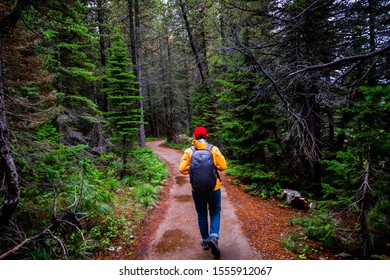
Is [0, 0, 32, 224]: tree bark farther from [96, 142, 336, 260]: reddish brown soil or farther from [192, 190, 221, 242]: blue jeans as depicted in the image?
[192, 190, 221, 242]: blue jeans

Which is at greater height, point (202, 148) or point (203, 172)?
point (202, 148)

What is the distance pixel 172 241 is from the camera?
15.0ft

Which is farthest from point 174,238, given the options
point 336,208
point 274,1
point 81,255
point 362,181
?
point 274,1

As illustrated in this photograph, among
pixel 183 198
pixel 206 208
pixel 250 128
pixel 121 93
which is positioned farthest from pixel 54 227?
pixel 250 128

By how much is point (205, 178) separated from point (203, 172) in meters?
0.11

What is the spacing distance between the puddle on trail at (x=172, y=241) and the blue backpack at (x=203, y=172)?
61.6 inches

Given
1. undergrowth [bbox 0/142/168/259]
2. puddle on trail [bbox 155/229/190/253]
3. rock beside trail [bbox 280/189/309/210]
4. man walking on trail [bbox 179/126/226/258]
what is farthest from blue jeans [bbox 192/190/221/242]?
rock beside trail [bbox 280/189/309/210]

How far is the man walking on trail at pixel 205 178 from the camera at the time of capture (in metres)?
3.69

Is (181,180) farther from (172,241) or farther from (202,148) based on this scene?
(202,148)

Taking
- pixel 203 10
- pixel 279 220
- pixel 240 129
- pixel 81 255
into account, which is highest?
pixel 203 10

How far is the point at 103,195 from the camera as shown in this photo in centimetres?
553

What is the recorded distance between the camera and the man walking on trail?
145 inches
